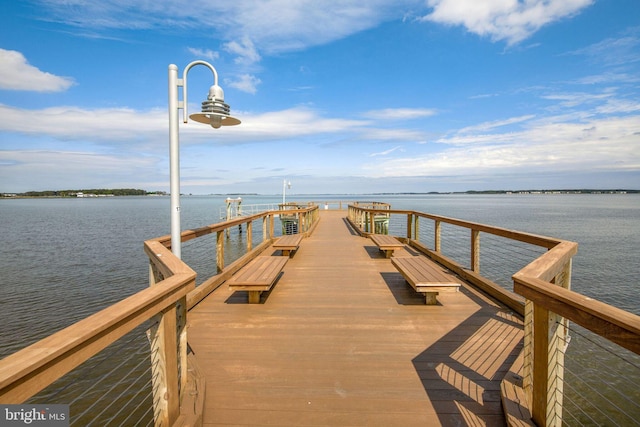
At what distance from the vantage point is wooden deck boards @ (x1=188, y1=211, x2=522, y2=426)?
218 centimetres

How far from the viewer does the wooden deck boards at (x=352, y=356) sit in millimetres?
2182

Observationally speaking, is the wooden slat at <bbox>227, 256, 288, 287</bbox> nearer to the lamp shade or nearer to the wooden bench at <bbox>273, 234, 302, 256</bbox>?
the wooden bench at <bbox>273, 234, 302, 256</bbox>

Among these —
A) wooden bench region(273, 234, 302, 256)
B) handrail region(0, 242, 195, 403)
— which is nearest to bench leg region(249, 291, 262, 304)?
handrail region(0, 242, 195, 403)

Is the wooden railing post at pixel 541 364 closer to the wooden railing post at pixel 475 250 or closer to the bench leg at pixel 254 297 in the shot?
the bench leg at pixel 254 297

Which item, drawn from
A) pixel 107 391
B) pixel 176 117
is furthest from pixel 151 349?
pixel 107 391

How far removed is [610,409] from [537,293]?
421 cm

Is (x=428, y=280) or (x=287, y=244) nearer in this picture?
(x=428, y=280)

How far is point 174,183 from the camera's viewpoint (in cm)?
308

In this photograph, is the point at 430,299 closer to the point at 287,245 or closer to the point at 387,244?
the point at 387,244

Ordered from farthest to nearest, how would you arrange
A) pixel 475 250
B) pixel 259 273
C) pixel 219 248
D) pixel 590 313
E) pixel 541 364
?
pixel 219 248, pixel 475 250, pixel 259 273, pixel 541 364, pixel 590 313

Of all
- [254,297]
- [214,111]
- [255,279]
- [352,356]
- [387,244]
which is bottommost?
[352,356]

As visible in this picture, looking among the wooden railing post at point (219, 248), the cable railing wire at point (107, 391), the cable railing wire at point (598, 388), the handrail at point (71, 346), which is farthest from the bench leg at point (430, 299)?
the cable railing wire at point (107, 391)

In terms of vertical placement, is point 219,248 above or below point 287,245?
above

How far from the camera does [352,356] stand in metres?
2.88
